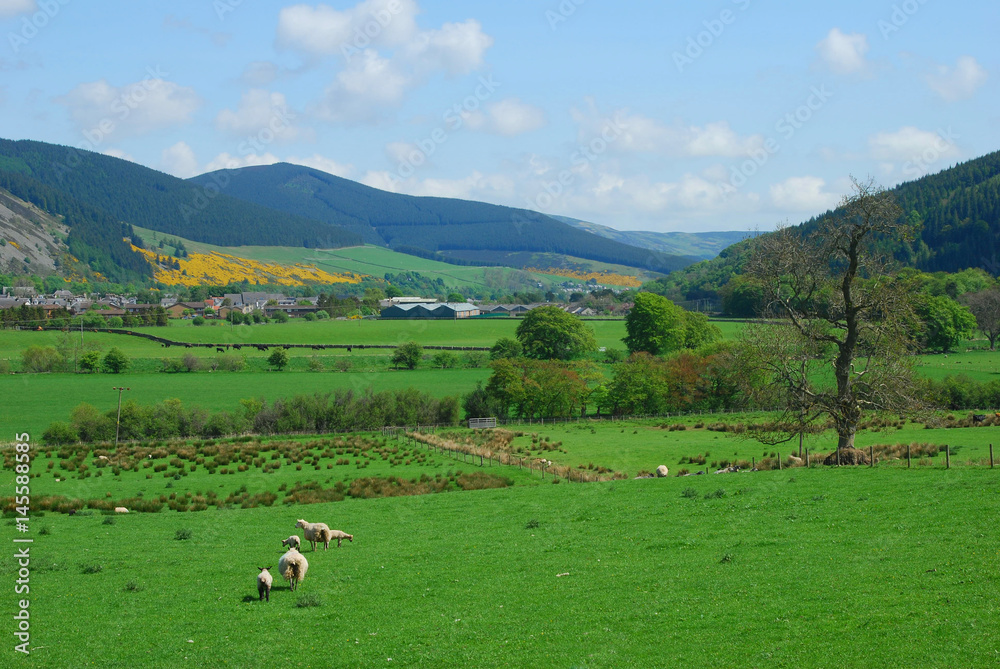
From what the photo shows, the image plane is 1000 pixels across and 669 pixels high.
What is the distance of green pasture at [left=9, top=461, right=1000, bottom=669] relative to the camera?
1116cm

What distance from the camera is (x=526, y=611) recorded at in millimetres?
13422

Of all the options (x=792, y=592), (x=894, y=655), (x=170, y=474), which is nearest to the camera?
(x=894, y=655)

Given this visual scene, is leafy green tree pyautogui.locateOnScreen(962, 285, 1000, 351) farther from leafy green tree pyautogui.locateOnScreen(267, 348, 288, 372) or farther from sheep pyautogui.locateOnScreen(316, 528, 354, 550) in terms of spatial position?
sheep pyautogui.locateOnScreen(316, 528, 354, 550)

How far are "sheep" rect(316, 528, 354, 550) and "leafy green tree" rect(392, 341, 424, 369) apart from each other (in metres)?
76.0

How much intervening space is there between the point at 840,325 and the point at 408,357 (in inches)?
2889

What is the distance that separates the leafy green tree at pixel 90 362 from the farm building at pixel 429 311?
86375 mm

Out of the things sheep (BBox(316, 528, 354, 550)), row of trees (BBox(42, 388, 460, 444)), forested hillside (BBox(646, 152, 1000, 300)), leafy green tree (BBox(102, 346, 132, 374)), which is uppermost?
forested hillside (BBox(646, 152, 1000, 300))

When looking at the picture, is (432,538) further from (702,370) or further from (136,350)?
(136,350)

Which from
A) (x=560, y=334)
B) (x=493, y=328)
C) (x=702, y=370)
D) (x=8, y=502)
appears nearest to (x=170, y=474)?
(x=8, y=502)

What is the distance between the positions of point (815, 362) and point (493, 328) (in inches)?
4570

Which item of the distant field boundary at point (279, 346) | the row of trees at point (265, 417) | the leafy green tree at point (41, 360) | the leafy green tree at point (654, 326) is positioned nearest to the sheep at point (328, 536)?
the row of trees at point (265, 417)

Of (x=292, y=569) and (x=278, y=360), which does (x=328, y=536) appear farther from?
(x=278, y=360)

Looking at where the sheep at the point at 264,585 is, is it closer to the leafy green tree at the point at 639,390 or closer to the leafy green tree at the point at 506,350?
the leafy green tree at the point at 639,390

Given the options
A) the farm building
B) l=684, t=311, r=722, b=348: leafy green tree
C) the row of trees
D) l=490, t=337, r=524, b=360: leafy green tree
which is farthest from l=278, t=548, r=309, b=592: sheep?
the farm building
